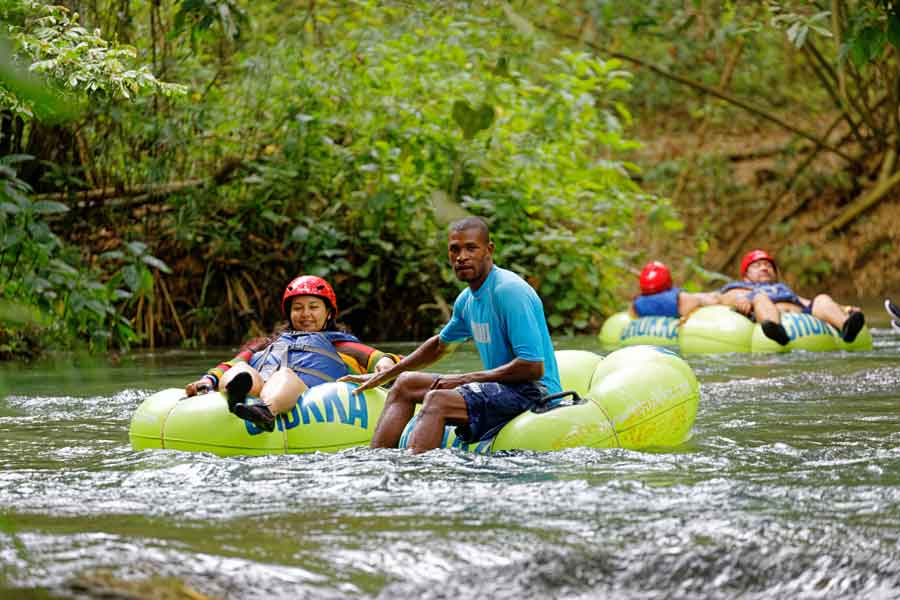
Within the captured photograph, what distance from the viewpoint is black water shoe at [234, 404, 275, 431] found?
17.6 ft

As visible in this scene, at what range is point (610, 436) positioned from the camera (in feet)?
17.5

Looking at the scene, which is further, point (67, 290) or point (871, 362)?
point (871, 362)

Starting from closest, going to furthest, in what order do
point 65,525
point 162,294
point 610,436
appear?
point 65,525 → point 610,436 → point 162,294

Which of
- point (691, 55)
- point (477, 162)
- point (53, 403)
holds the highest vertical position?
point (691, 55)

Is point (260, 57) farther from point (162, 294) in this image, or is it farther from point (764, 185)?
point (764, 185)

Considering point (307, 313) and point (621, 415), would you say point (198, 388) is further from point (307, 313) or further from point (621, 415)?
point (621, 415)

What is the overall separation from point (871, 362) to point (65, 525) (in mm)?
7653

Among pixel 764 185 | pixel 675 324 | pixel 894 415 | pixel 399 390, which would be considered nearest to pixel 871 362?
pixel 675 324

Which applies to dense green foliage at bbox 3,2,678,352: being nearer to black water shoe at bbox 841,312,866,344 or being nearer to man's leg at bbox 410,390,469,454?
black water shoe at bbox 841,312,866,344

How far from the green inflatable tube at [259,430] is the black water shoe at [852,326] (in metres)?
6.21

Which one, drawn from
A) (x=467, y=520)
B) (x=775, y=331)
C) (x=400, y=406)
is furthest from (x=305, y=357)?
(x=775, y=331)

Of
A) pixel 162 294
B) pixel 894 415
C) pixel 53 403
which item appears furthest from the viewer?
pixel 162 294

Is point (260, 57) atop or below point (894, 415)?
atop

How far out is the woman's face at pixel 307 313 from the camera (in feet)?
21.1
